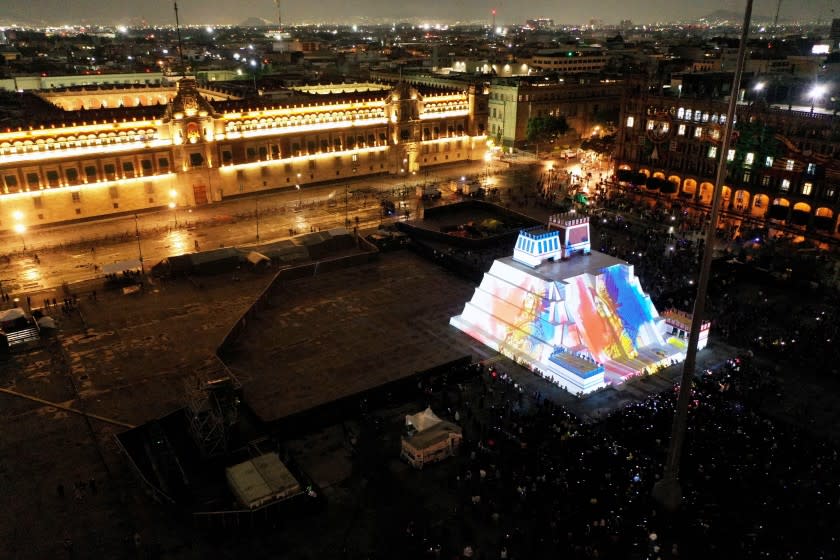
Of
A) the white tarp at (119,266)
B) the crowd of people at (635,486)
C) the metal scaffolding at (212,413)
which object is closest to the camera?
the crowd of people at (635,486)

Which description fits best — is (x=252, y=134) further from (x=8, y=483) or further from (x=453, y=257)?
(x=8, y=483)

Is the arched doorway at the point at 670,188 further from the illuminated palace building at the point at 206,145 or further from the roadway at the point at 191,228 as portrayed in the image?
the illuminated palace building at the point at 206,145

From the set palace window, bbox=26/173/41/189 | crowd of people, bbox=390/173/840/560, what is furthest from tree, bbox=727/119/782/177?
palace window, bbox=26/173/41/189

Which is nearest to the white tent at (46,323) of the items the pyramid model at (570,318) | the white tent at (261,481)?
the white tent at (261,481)

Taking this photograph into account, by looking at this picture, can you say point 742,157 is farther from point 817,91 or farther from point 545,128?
point 545,128

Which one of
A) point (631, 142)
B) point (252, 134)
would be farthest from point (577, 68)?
point (252, 134)

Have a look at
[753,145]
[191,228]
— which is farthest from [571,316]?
[191,228]

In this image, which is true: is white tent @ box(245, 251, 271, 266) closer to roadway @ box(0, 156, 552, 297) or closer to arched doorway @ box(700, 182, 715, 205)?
roadway @ box(0, 156, 552, 297)
